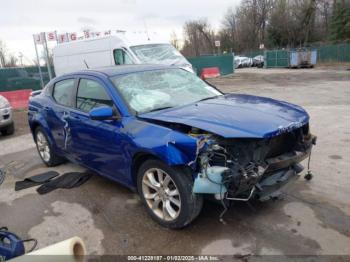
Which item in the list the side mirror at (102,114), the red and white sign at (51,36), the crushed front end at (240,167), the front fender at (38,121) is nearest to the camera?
the crushed front end at (240,167)

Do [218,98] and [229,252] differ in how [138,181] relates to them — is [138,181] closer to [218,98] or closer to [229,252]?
[229,252]

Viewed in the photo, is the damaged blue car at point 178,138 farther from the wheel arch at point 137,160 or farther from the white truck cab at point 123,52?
the white truck cab at point 123,52

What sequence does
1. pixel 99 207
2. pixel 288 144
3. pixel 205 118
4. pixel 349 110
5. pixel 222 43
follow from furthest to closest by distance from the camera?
pixel 222 43 < pixel 349 110 < pixel 99 207 < pixel 288 144 < pixel 205 118

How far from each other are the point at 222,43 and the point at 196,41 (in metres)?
6.66

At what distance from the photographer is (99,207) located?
13.8 ft

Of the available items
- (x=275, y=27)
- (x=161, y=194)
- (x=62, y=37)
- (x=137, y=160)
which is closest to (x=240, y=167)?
(x=161, y=194)

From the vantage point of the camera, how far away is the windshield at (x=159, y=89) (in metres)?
3.93

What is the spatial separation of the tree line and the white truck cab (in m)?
36.7

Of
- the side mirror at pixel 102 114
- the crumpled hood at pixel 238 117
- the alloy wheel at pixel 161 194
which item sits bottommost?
the alloy wheel at pixel 161 194

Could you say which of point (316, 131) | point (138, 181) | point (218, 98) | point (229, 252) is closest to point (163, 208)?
point (138, 181)

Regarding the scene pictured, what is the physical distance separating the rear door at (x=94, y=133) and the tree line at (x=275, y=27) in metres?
45.1

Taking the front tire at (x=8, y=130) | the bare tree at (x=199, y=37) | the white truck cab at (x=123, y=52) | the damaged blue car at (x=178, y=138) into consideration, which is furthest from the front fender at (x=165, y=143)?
the bare tree at (x=199, y=37)

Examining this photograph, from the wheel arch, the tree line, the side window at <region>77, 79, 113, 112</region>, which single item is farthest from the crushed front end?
the tree line

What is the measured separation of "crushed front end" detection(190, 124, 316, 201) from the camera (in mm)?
3002
